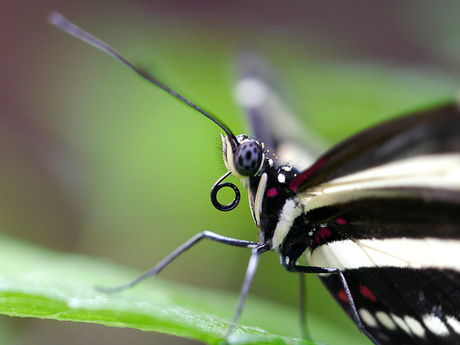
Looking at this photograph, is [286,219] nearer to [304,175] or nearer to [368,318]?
[304,175]

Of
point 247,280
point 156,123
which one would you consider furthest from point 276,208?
point 156,123

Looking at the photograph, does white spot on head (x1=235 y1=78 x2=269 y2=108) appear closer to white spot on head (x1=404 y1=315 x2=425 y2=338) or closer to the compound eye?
the compound eye

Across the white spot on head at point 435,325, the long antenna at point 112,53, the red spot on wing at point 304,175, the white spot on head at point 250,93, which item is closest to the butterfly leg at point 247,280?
the red spot on wing at point 304,175

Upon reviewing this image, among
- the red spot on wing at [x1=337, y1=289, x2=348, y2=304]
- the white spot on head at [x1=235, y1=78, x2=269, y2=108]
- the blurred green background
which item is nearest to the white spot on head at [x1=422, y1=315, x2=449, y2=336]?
the red spot on wing at [x1=337, y1=289, x2=348, y2=304]

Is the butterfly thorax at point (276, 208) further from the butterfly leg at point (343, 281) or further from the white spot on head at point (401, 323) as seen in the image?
the white spot on head at point (401, 323)

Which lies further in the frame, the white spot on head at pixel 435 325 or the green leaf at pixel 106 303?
the white spot on head at pixel 435 325

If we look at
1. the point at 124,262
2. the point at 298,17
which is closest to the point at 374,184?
the point at 124,262

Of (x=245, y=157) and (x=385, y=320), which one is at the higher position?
(x=245, y=157)

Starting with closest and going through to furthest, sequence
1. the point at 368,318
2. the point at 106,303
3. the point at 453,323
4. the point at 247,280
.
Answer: the point at 106,303
the point at 247,280
the point at 453,323
the point at 368,318
